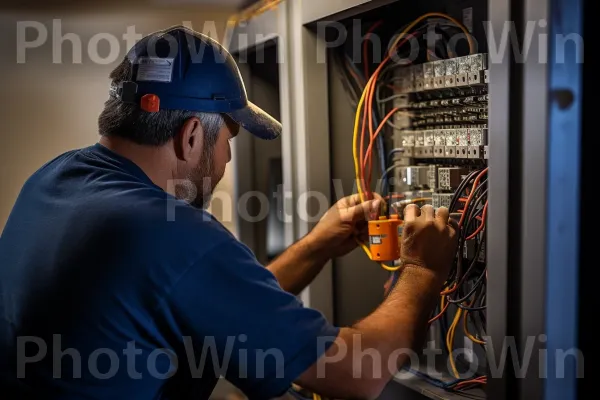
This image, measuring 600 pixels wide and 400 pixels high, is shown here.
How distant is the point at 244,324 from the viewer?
928 millimetres

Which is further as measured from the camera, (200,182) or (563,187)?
(200,182)

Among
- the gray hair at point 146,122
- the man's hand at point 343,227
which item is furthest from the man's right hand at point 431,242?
the gray hair at point 146,122

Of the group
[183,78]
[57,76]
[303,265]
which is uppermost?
[57,76]

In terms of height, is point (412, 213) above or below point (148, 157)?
below

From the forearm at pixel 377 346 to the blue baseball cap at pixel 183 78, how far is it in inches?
17.5

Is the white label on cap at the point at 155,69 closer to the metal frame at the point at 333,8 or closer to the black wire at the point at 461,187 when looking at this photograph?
the metal frame at the point at 333,8

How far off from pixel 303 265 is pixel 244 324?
0.58 m

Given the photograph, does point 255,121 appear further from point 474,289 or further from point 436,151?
point 474,289

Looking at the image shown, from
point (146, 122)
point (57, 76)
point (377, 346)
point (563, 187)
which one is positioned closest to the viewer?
point (563, 187)

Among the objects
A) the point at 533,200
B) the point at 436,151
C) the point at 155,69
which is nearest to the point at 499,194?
the point at 533,200

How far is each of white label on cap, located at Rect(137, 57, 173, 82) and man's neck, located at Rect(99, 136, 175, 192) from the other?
12cm

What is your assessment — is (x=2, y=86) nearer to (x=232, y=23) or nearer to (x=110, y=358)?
(x=232, y=23)

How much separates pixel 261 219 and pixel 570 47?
1362 millimetres

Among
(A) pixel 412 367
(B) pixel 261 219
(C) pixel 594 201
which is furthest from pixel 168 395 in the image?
(B) pixel 261 219
